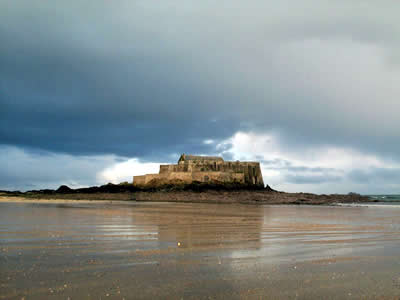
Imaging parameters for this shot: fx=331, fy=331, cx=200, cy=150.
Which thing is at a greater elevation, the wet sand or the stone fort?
the stone fort

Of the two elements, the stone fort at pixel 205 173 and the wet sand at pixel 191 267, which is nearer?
the wet sand at pixel 191 267

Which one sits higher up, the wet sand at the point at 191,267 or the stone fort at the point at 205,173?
the stone fort at the point at 205,173

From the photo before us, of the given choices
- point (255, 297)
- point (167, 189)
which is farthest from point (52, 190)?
point (255, 297)

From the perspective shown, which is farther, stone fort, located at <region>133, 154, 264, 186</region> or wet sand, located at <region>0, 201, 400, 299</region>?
stone fort, located at <region>133, 154, 264, 186</region>

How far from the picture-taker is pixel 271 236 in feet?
21.1

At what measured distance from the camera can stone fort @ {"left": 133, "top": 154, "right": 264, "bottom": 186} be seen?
1748 inches

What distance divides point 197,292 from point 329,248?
315 centimetres

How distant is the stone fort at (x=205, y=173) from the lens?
44.4 metres

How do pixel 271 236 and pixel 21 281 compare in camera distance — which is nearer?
pixel 21 281

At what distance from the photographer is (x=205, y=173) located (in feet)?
148

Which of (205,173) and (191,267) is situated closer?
(191,267)

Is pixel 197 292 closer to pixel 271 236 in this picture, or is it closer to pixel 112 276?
pixel 112 276

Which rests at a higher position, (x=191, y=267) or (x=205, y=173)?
(x=205, y=173)

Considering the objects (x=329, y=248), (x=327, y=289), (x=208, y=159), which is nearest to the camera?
(x=327, y=289)
